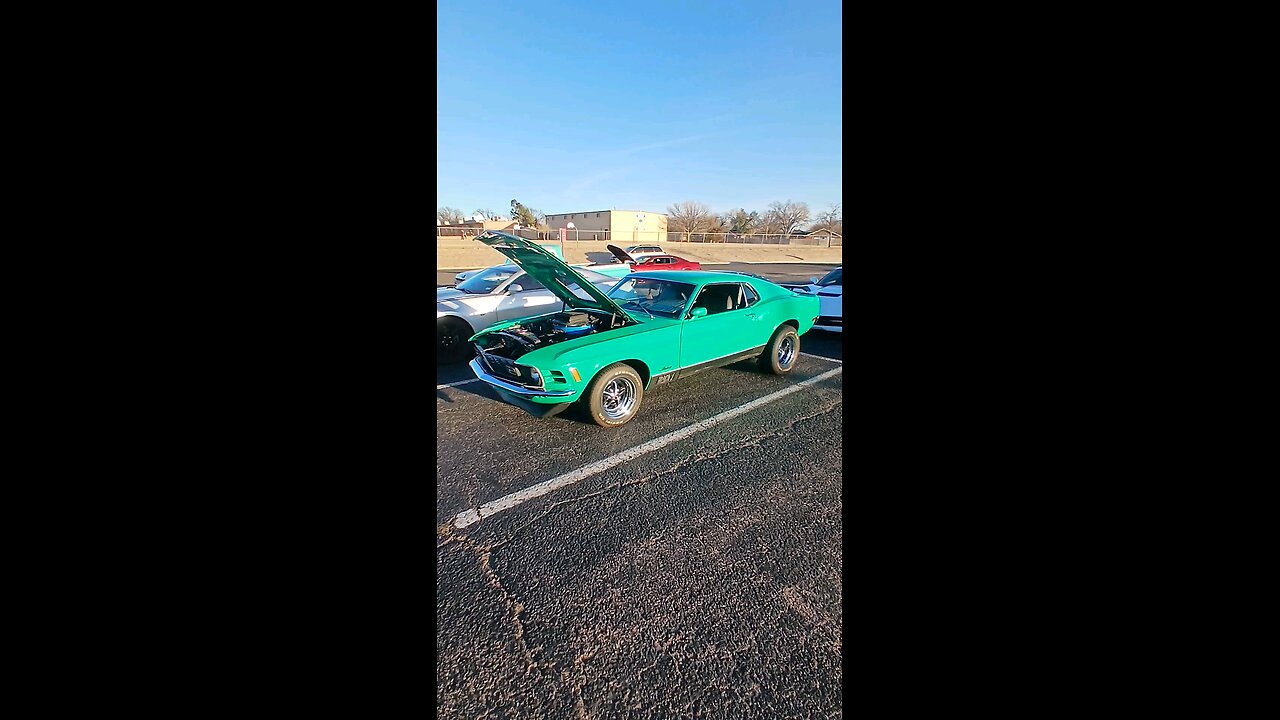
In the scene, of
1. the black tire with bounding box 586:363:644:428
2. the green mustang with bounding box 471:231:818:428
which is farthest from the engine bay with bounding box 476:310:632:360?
the black tire with bounding box 586:363:644:428

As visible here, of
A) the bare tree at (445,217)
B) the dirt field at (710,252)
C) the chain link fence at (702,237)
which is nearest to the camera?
the bare tree at (445,217)

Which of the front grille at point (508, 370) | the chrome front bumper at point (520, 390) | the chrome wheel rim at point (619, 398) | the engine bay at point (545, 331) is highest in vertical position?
the engine bay at point (545, 331)

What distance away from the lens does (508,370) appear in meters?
4.07

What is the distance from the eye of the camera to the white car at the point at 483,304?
638cm

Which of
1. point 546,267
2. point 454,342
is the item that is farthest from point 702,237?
point 546,267

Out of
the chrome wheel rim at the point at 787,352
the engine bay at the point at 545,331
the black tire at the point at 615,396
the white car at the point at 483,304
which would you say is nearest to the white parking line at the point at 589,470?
the black tire at the point at 615,396

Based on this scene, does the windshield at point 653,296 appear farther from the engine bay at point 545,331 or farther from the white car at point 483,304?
the white car at point 483,304

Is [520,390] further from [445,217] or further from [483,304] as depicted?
[445,217]

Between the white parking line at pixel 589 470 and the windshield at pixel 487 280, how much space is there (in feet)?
12.9

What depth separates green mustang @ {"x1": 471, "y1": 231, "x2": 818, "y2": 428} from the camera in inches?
156

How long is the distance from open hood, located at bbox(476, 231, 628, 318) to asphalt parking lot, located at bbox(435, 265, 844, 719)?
1114mm
